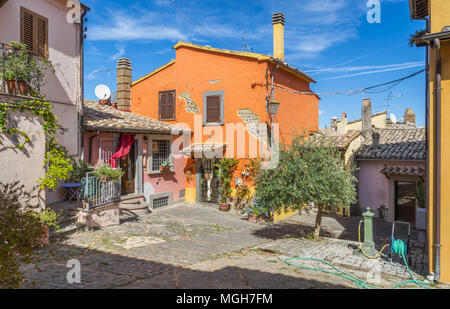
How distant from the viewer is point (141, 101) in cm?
1784

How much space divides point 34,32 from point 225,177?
9270mm

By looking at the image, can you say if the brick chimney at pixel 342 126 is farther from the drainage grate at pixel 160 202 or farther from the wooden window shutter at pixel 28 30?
the wooden window shutter at pixel 28 30

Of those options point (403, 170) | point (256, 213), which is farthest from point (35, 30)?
point (403, 170)

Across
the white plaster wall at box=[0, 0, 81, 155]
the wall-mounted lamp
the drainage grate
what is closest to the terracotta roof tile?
the wall-mounted lamp

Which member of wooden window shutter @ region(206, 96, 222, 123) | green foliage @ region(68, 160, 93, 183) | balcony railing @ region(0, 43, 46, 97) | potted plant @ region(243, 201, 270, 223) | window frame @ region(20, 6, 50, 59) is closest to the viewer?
balcony railing @ region(0, 43, 46, 97)

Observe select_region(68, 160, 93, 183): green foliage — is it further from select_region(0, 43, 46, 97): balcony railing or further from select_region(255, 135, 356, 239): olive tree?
select_region(255, 135, 356, 239): olive tree

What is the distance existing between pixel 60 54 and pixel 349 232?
42.4ft

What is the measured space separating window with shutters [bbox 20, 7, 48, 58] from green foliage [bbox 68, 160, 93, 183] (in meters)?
3.80

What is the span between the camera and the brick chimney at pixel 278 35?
15227 mm

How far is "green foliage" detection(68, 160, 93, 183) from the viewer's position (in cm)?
1106

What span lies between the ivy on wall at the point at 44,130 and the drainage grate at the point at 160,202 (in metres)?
6.37

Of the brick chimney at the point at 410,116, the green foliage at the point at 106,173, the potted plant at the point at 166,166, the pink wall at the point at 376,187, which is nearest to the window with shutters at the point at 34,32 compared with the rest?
the green foliage at the point at 106,173
